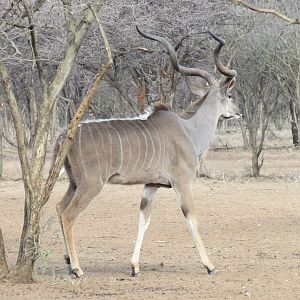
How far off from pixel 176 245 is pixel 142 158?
64.8 inches

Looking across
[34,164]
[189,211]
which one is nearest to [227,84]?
[189,211]

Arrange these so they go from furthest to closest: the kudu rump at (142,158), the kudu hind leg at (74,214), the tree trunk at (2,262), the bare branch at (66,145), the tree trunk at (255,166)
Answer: the tree trunk at (255,166)
the kudu rump at (142,158)
the kudu hind leg at (74,214)
the tree trunk at (2,262)
the bare branch at (66,145)

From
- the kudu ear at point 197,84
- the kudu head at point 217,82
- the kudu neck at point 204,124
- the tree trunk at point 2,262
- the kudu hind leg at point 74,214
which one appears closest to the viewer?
the tree trunk at point 2,262

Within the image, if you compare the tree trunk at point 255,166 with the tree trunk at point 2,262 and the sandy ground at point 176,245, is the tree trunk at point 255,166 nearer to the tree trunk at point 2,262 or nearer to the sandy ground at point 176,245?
the sandy ground at point 176,245

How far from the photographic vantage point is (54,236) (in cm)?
930

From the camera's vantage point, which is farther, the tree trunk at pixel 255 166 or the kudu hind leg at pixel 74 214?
the tree trunk at pixel 255 166

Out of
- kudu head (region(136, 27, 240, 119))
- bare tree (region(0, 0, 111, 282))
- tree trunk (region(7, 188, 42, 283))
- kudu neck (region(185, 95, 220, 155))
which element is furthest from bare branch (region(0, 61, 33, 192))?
kudu head (region(136, 27, 240, 119))

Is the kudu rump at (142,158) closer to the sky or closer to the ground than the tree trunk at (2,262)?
closer to the sky

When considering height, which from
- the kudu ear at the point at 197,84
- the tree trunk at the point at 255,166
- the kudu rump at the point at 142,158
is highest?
the kudu ear at the point at 197,84

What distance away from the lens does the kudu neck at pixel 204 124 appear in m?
7.73

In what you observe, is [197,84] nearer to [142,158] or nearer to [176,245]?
[142,158]

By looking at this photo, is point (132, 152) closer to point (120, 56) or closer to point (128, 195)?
point (128, 195)

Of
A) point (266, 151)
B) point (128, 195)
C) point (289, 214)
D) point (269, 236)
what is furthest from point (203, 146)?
point (266, 151)

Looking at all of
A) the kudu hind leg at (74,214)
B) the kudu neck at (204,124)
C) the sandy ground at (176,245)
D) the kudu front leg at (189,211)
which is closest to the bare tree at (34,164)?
the sandy ground at (176,245)
